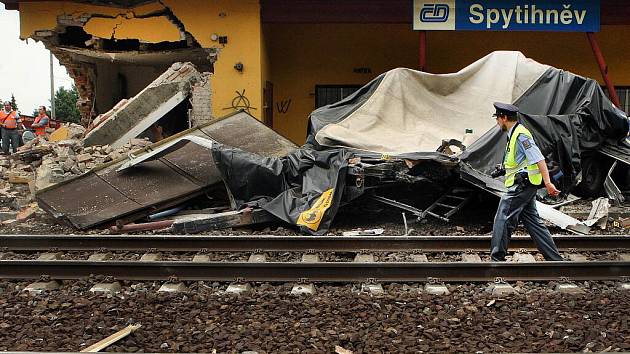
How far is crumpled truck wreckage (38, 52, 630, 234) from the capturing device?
28.4 ft

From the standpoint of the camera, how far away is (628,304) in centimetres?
543

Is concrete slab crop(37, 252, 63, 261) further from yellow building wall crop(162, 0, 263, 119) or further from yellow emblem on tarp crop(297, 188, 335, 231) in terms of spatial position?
yellow building wall crop(162, 0, 263, 119)

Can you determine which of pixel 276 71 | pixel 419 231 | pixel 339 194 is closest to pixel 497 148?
pixel 419 231

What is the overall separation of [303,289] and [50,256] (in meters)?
3.37

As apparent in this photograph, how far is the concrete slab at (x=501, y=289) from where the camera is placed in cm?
586

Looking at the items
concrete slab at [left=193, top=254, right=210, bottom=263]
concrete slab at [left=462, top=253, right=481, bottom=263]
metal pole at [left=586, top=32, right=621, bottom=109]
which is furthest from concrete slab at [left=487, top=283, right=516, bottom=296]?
metal pole at [left=586, top=32, right=621, bottom=109]

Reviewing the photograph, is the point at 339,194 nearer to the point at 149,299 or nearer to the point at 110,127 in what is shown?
the point at 149,299

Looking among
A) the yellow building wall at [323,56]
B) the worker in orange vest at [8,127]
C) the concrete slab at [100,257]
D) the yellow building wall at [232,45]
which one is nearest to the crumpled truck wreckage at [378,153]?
the concrete slab at [100,257]

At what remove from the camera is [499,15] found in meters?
15.0

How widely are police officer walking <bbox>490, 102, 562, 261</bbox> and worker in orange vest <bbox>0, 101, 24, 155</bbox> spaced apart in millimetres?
16393

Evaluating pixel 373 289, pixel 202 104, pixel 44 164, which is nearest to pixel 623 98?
pixel 202 104

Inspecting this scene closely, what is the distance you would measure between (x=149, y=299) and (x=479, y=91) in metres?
7.26

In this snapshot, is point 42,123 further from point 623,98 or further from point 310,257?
point 623,98

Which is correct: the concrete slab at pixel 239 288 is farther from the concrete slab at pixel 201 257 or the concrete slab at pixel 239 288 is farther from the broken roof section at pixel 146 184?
the broken roof section at pixel 146 184
